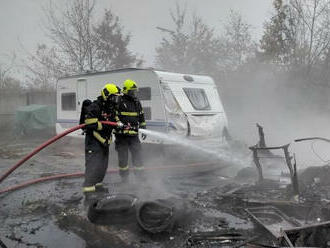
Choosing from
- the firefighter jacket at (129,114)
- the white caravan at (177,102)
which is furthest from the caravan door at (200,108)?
the firefighter jacket at (129,114)

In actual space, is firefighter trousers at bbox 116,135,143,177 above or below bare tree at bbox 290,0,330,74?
below

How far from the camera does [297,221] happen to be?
13.5 feet

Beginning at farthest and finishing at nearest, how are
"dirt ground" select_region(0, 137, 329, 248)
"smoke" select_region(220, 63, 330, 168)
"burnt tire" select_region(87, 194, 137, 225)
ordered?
"smoke" select_region(220, 63, 330, 168), "burnt tire" select_region(87, 194, 137, 225), "dirt ground" select_region(0, 137, 329, 248)

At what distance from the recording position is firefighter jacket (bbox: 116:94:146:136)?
641 centimetres

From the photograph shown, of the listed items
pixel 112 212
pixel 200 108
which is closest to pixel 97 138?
pixel 112 212

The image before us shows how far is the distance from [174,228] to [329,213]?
1.80 meters

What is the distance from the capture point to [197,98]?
9148mm

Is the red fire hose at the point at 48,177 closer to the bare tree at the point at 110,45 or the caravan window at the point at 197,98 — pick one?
the caravan window at the point at 197,98

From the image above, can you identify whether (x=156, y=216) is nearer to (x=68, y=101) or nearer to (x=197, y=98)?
(x=197, y=98)

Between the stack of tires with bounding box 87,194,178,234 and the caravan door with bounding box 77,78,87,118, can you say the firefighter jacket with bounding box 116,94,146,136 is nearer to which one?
the stack of tires with bounding box 87,194,178,234

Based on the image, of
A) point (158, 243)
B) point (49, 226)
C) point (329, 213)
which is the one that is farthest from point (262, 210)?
point (49, 226)

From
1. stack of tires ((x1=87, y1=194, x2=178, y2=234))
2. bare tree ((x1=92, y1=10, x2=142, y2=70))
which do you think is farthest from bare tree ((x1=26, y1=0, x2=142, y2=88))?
stack of tires ((x1=87, y1=194, x2=178, y2=234))

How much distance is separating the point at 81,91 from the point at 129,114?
5.00 meters

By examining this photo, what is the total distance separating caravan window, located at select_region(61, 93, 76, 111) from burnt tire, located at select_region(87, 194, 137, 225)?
24.0 feet
